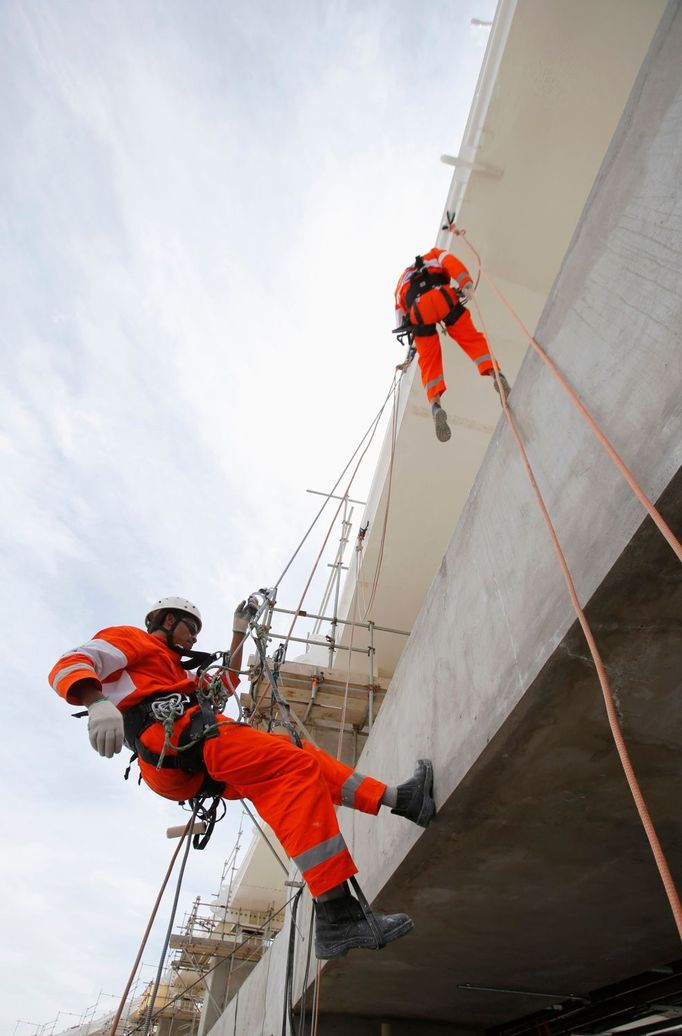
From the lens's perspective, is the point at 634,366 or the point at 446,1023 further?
the point at 446,1023

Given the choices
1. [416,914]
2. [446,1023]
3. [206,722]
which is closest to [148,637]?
[206,722]

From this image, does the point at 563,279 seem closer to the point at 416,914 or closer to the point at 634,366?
the point at 634,366

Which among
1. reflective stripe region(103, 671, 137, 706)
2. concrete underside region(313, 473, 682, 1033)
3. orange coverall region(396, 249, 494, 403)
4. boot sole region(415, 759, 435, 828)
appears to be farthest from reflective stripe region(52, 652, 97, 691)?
orange coverall region(396, 249, 494, 403)

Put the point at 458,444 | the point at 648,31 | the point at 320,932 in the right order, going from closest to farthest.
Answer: the point at 320,932, the point at 648,31, the point at 458,444

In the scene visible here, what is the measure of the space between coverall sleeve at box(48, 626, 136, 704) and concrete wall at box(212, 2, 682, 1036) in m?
1.30

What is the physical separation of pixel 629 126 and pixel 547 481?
0.89 m

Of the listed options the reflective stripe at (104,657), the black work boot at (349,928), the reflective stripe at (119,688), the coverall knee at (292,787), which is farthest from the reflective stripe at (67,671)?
the black work boot at (349,928)

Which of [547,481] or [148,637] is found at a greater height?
[148,637]

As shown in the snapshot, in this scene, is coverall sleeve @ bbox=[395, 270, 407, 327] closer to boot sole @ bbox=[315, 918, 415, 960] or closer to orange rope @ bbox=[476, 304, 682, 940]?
orange rope @ bbox=[476, 304, 682, 940]

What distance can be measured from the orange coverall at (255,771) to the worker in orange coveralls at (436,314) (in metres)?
2.86

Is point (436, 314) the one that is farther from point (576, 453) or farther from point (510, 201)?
point (576, 453)

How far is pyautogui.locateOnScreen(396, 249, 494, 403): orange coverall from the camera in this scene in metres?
4.96

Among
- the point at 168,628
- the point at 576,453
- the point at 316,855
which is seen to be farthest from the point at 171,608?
the point at 576,453

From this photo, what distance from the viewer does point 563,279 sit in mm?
1837
